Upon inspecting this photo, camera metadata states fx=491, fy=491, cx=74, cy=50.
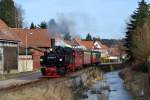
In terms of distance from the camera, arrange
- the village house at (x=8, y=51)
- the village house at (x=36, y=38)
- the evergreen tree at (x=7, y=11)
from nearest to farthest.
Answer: the village house at (x=8, y=51)
the village house at (x=36, y=38)
the evergreen tree at (x=7, y=11)

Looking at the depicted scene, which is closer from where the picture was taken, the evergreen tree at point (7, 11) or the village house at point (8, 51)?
the village house at point (8, 51)

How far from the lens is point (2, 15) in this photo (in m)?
118

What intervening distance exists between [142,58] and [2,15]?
5789 cm

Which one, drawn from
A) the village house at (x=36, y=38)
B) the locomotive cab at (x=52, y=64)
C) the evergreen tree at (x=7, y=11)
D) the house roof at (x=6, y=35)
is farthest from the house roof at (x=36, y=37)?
the locomotive cab at (x=52, y=64)

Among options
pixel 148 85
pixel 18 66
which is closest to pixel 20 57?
pixel 18 66

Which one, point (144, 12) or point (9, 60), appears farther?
point (144, 12)

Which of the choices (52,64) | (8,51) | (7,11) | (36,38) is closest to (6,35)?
(8,51)

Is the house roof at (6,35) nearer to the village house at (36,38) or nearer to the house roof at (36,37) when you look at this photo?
the village house at (36,38)

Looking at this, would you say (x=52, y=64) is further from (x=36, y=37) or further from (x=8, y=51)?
(x=36, y=37)

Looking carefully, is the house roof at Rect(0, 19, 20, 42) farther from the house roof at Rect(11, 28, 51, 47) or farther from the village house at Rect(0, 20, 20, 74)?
the house roof at Rect(11, 28, 51, 47)

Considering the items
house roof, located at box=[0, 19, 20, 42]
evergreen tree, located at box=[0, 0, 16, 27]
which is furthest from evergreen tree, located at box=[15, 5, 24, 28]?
house roof, located at box=[0, 19, 20, 42]

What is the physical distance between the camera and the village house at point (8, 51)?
66.2m

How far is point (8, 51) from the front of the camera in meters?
69.0

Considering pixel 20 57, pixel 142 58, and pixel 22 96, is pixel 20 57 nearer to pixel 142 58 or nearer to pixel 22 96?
pixel 142 58
